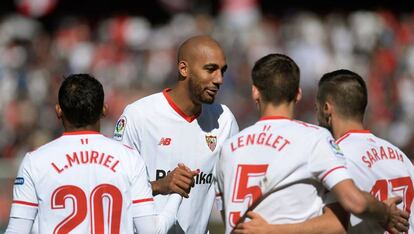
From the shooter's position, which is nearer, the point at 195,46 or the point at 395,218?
the point at 395,218

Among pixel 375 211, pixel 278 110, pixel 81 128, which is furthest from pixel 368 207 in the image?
pixel 81 128

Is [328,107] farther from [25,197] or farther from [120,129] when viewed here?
[25,197]

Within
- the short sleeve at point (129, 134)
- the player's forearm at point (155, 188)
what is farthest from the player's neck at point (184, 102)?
the player's forearm at point (155, 188)

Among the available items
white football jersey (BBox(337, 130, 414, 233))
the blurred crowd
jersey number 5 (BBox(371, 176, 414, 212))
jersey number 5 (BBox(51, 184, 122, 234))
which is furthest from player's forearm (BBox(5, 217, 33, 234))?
the blurred crowd

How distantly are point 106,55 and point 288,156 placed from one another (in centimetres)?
1395

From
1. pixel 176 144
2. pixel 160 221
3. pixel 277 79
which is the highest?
pixel 277 79

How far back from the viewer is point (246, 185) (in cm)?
630

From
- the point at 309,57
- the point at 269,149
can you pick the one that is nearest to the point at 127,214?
the point at 269,149

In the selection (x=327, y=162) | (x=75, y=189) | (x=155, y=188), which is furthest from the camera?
(x=155, y=188)

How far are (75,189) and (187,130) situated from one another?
1823 mm

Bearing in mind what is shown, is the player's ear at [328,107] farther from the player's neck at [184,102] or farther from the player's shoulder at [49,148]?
the player's shoulder at [49,148]

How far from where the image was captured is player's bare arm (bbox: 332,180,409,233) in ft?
19.5

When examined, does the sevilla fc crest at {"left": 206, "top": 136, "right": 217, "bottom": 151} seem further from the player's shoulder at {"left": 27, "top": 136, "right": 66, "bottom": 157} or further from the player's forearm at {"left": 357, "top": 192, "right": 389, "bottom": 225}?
the player's forearm at {"left": 357, "top": 192, "right": 389, "bottom": 225}

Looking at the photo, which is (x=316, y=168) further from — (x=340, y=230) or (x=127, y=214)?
(x=127, y=214)
